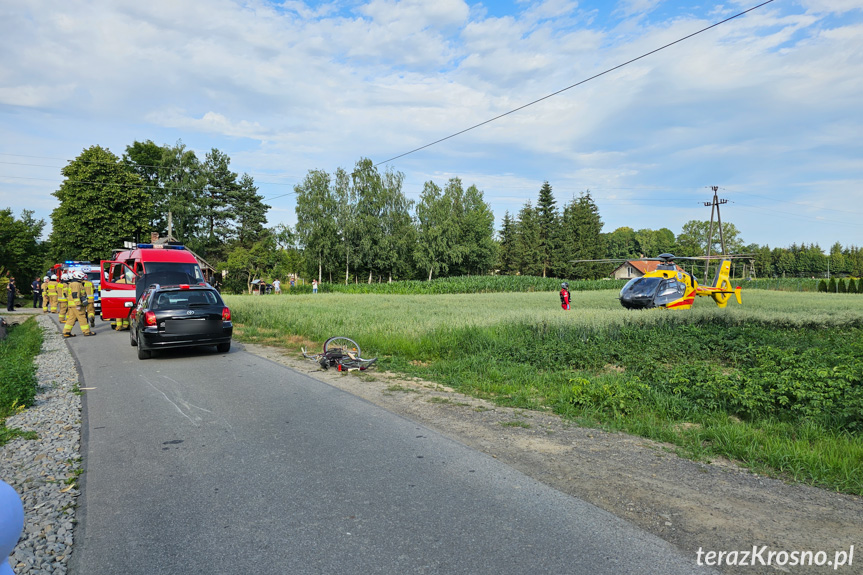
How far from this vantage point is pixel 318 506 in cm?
411

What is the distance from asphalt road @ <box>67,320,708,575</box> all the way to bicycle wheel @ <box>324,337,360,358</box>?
3.85m

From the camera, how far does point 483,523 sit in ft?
12.5

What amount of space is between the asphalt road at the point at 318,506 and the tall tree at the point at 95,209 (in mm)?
51969

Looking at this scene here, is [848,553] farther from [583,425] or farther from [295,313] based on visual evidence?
[295,313]

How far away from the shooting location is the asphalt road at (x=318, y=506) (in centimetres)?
332

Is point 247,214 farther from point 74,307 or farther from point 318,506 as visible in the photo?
point 318,506

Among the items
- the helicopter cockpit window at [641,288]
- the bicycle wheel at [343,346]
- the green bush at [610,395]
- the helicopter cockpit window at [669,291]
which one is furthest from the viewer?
the helicopter cockpit window at [641,288]

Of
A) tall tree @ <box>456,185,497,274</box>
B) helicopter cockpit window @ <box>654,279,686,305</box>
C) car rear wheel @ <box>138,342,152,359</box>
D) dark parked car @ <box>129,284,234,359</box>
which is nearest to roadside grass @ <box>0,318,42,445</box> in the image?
car rear wheel @ <box>138,342,152,359</box>

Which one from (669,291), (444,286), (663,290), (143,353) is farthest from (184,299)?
(444,286)

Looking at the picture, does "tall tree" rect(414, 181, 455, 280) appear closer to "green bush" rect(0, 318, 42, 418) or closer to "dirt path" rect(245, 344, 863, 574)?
"green bush" rect(0, 318, 42, 418)

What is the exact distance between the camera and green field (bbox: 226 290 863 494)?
5.70 metres

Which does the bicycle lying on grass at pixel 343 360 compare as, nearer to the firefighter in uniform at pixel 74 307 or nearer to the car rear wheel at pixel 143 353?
the car rear wheel at pixel 143 353

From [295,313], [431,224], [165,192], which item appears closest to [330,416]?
[295,313]

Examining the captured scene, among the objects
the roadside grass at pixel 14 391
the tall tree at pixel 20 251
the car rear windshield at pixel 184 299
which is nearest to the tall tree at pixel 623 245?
the tall tree at pixel 20 251
